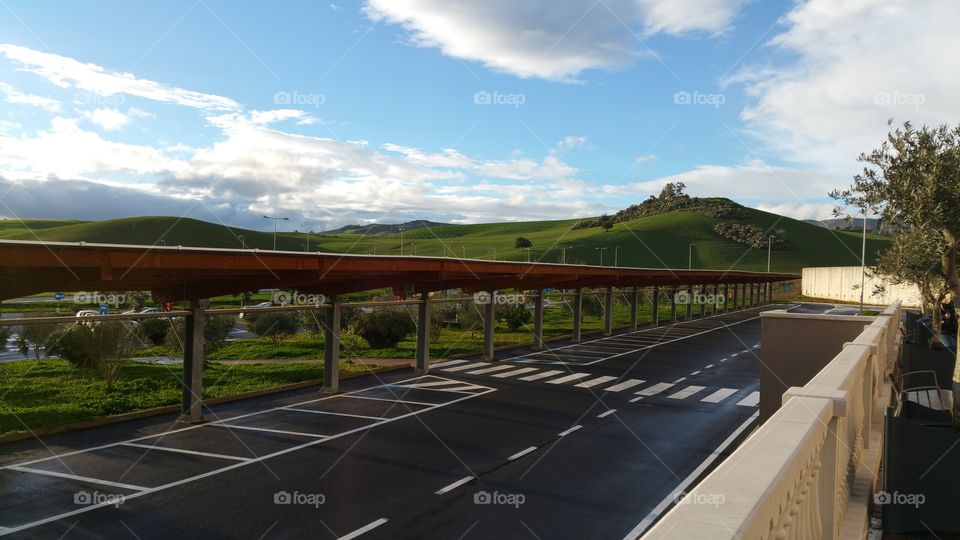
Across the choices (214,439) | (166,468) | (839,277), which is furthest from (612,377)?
(839,277)

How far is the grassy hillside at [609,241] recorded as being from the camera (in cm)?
10447

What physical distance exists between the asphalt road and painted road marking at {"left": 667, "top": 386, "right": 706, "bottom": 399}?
0.47 ft

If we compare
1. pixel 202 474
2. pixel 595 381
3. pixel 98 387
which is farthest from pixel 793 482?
pixel 98 387

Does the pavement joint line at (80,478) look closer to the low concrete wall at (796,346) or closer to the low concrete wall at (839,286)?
the low concrete wall at (796,346)

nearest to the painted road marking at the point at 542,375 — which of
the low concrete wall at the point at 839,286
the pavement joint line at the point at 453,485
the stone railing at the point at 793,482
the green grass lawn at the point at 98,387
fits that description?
the green grass lawn at the point at 98,387

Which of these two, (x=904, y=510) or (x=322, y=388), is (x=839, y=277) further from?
(x=904, y=510)

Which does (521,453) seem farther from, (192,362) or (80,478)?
(192,362)

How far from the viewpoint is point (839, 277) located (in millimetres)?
83562

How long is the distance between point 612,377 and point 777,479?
22082mm

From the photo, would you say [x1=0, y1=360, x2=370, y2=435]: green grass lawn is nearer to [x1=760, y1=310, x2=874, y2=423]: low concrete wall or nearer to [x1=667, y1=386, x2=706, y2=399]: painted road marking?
[x1=667, y1=386, x2=706, y2=399]: painted road marking

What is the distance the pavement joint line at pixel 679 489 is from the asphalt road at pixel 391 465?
0.03m

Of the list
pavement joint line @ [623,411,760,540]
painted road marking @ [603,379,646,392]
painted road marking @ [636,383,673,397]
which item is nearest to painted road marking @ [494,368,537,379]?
painted road marking @ [603,379,646,392]

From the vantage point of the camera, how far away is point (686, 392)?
70.3 ft

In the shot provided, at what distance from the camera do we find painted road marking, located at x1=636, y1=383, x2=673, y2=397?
68.9 ft
